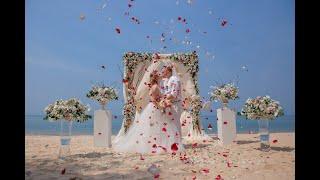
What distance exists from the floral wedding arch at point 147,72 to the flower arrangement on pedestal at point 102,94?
1.92m

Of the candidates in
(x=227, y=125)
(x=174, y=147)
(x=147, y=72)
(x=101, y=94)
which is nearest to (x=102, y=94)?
(x=101, y=94)

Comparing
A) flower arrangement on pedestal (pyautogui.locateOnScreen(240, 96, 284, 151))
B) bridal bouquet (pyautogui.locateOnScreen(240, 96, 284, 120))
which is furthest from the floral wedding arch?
flower arrangement on pedestal (pyautogui.locateOnScreen(240, 96, 284, 151))

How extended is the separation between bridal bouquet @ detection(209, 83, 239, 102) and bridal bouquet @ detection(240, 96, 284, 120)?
1.95 m

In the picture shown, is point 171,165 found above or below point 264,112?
below

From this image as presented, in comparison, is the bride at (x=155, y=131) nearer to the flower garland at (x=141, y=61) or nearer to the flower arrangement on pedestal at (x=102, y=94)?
the flower arrangement on pedestal at (x=102, y=94)

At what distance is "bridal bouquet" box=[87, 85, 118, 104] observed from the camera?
13.0 metres

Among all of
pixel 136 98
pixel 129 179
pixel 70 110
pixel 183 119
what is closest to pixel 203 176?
pixel 129 179

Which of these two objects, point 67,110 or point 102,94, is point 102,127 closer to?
point 102,94

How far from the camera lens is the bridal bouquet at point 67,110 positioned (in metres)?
9.96

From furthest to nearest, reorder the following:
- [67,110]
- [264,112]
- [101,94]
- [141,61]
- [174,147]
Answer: [141,61] → [101,94] → [264,112] → [174,147] → [67,110]

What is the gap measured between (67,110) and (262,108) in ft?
18.4

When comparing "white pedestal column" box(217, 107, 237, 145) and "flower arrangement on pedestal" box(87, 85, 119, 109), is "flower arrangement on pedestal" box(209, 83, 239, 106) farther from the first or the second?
"flower arrangement on pedestal" box(87, 85, 119, 109)

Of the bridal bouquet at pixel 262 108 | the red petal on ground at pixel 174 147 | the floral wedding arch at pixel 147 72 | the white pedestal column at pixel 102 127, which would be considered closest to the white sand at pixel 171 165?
the red petal on ground at pixel 174 147

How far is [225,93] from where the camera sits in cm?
1356
